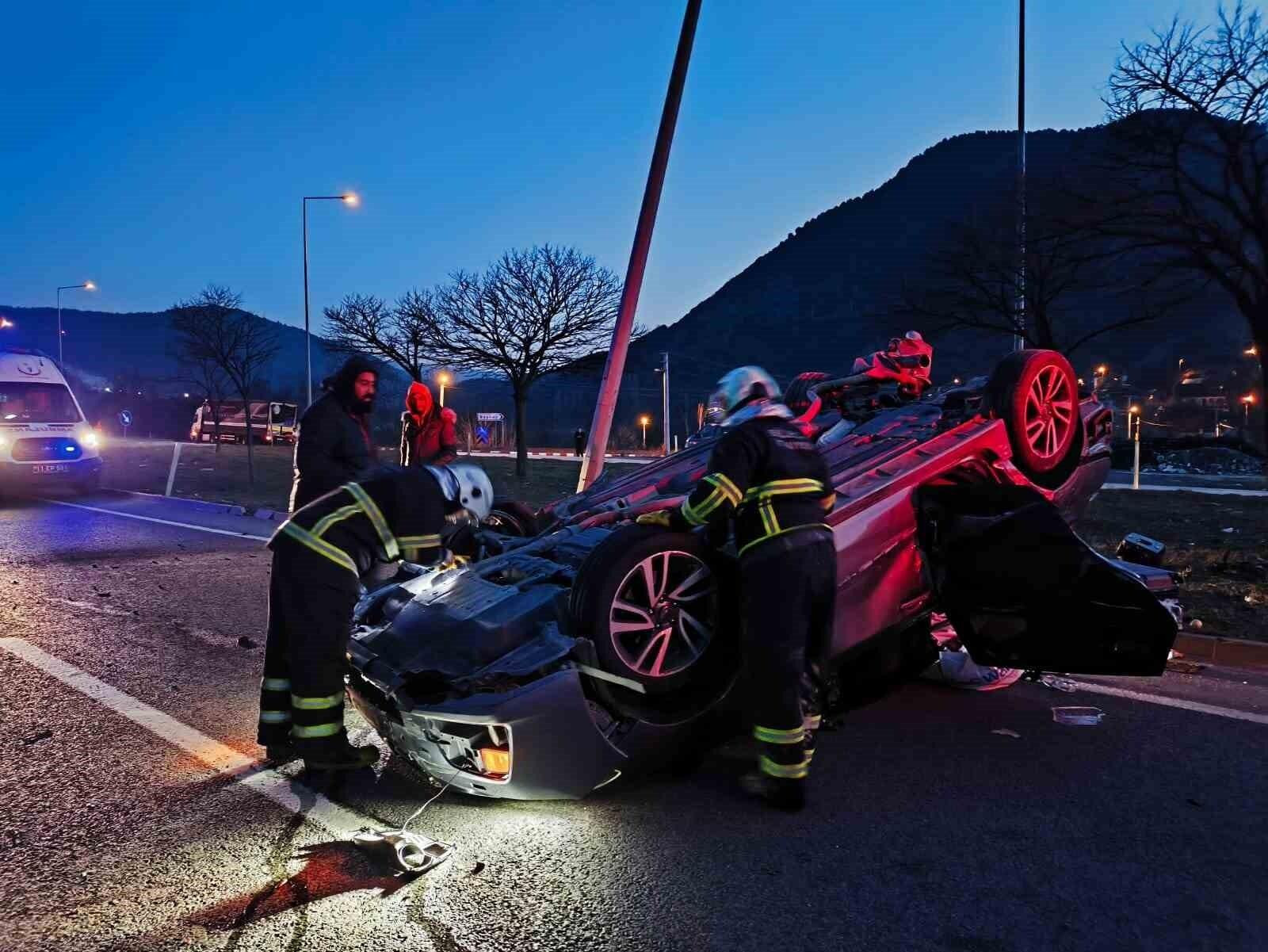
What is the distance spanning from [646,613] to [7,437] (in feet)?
47.7

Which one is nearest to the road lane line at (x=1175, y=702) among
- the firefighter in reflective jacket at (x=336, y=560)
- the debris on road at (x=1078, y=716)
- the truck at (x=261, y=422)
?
the debris on road at (x=1078, y=716)

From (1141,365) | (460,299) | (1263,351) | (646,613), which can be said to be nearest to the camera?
(646,613)

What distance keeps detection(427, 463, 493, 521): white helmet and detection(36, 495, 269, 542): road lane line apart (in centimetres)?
770

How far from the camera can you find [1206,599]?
685cm

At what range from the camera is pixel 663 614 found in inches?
135

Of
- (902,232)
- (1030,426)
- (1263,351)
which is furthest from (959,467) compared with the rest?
(902,232)

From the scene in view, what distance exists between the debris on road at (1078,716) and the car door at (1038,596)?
665 mm

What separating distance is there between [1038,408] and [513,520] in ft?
10.4

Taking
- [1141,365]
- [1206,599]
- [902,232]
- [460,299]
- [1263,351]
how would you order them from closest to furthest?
[1206,599] → [1263,351] → [460,299] → [1141,365] → [902,232]

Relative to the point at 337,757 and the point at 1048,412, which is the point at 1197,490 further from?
the point at 337,757

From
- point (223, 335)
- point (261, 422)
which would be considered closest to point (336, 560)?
point (223, 335)

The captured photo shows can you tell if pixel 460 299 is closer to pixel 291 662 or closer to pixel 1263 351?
pixel 1263 351

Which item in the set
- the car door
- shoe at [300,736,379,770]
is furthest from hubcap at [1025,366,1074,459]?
shoe at [300,736,379,770]

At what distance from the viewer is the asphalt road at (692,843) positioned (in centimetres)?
263
